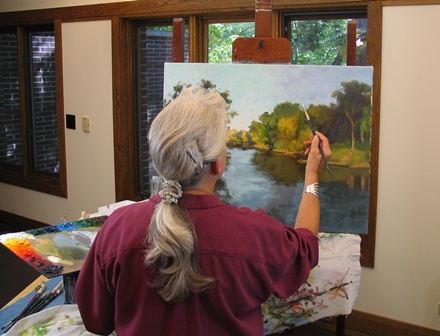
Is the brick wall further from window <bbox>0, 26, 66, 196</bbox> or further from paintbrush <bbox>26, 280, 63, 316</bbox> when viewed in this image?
paintbrush <bbox>26, 280, 63, 316</bbox>

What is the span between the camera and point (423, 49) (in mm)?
2436

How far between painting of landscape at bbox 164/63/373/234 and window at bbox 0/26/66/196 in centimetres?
260

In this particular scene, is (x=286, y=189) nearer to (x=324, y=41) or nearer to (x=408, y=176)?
(x=408, y=176)

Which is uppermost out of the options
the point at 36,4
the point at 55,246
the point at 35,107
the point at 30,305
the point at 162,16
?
the point at 36,4

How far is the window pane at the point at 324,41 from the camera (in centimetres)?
270

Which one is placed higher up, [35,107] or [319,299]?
[35,107]

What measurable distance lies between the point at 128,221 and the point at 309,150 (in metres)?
0.80

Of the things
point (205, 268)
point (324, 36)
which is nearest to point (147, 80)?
point (324, 36)

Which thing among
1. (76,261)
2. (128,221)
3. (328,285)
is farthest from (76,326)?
(328,285)

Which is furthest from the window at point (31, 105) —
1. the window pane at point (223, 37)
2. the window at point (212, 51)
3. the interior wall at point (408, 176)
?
the interior wall at point (408, 176)

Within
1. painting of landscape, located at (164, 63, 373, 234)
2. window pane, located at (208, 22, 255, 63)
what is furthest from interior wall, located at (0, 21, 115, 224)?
painting of landscape, located at (164, 63, 373, 234)

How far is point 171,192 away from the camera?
3.69 feet

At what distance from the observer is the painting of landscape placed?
1.78 metres

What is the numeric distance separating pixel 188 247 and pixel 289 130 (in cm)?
84
